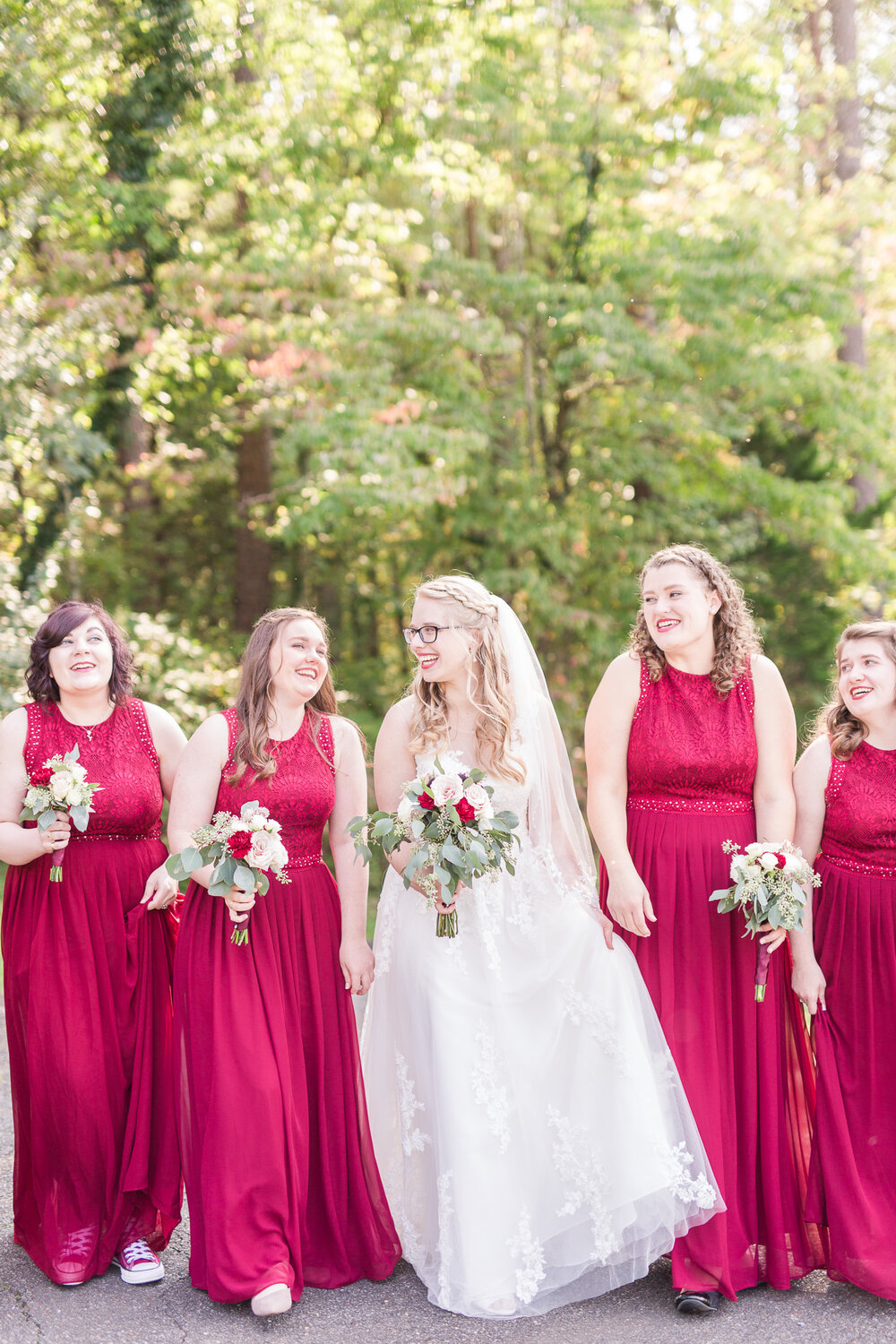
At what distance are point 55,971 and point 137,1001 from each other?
0.32 meters

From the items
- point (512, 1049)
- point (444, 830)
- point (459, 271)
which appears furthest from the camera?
point (459, 271)

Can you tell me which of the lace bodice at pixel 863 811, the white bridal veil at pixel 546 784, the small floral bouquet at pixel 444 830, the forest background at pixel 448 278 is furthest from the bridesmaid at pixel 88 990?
the forest background at pixel 448 278

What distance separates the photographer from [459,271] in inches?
445

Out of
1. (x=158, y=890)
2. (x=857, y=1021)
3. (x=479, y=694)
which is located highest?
(x=479, y=694)

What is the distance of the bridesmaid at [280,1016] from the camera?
12.7 ft

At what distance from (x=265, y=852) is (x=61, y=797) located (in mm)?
792

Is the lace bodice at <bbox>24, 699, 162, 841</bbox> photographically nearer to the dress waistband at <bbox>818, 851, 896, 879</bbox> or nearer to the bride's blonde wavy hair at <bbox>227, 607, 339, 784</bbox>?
the bride's blonde wavy hair at <bbox>227, 607, 339, 784</bbox>

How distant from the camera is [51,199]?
1110 cm

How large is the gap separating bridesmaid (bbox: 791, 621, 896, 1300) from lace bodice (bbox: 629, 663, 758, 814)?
295 mm

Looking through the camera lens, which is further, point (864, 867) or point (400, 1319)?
point (864, 867)

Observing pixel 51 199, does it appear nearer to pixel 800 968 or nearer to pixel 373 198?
pixel 373 198

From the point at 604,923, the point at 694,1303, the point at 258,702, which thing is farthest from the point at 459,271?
the point at 694,1303

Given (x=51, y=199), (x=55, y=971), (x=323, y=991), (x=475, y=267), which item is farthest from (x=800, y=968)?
(x=51, y=199)

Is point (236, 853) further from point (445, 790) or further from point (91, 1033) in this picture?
point (91, 1033)
